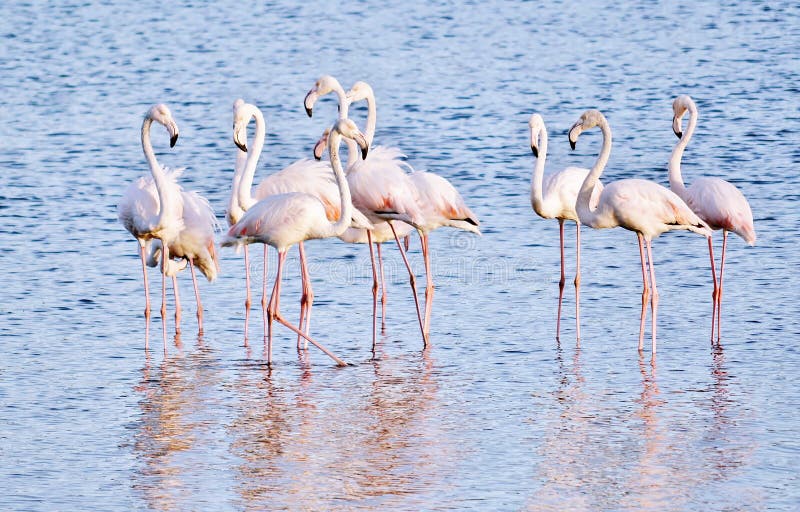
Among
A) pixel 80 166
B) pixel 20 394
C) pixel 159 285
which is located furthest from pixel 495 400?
pixel 80 166

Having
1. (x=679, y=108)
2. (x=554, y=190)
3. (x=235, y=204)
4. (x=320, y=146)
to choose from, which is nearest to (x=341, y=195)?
(x=320, y=146)

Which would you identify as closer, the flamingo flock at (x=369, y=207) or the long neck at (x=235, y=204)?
the flamingo flock at (x=369, y=207)

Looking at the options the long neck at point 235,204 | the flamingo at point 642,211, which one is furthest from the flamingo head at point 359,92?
the flamingo at point 642,211

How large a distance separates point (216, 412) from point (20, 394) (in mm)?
1116

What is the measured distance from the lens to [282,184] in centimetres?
941

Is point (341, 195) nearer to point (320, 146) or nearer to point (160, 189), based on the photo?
point (320, 146)

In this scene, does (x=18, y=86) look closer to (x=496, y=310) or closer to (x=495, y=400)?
(x=496, y=310)

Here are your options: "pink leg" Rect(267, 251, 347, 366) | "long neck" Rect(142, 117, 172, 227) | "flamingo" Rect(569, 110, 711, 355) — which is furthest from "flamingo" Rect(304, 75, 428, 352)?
"long neck" Rect(142, 117, 172, 227)

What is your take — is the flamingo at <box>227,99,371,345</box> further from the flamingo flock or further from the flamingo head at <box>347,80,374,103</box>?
the flamingo head at <box>347,80,374,103</box>

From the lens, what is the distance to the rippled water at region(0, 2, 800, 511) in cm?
650

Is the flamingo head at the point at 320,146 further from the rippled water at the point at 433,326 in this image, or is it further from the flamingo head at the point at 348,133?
the rippled water at the point at 433,326

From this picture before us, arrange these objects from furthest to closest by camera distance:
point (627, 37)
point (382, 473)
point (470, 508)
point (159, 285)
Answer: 1. point (627, 37)
2. point (159, 285)
3. point (382, 473)
4. point (470, 508)

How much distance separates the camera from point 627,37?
21.7 metres

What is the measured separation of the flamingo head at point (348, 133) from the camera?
8.55 metres
